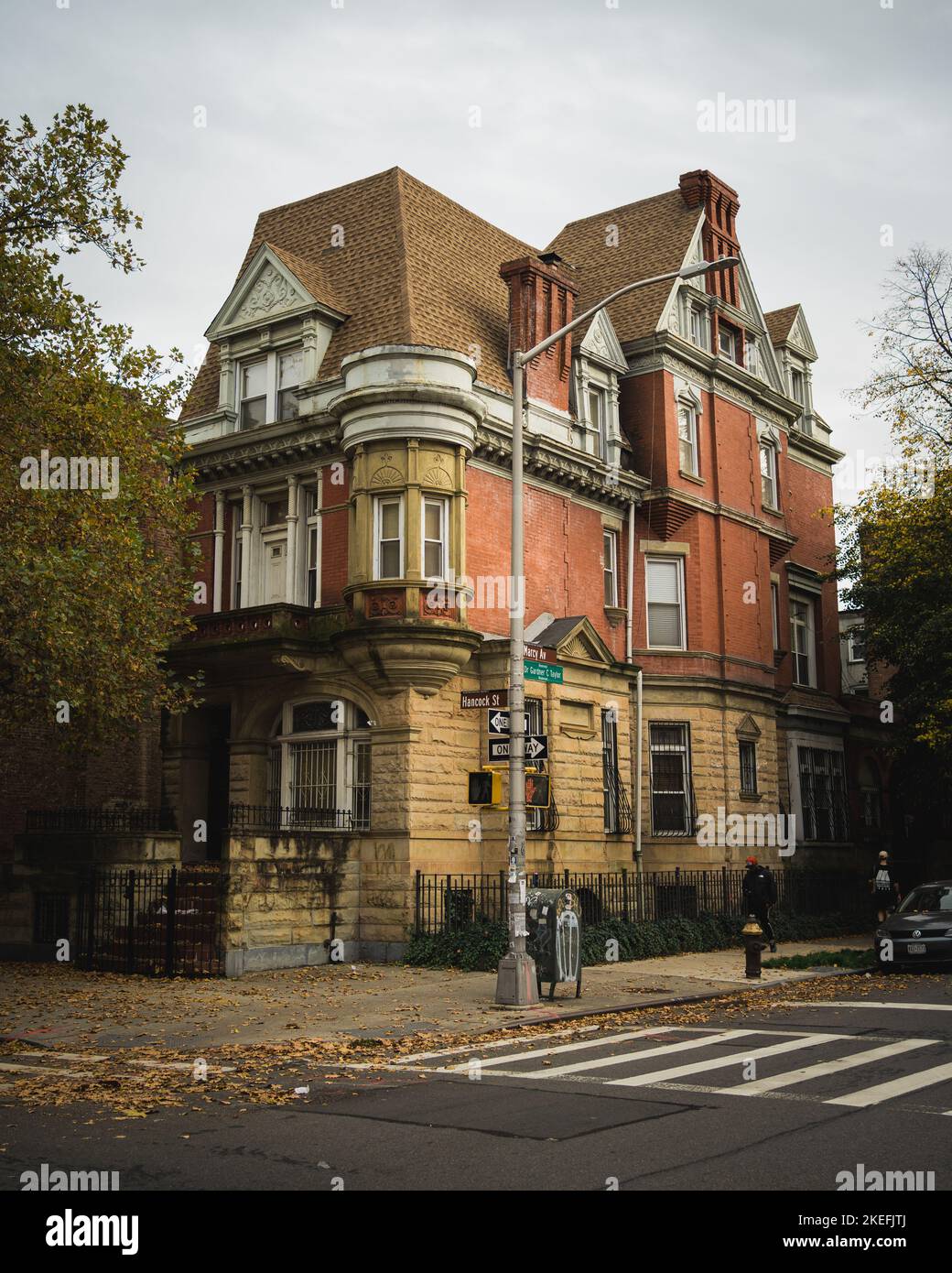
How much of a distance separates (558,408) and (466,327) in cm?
296

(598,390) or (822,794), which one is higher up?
(598,390)

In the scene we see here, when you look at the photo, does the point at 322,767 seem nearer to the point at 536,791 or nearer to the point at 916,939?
the point at 536,791

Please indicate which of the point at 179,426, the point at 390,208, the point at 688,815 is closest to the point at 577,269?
the point at 390,208

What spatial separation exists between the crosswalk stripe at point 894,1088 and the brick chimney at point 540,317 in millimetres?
19199

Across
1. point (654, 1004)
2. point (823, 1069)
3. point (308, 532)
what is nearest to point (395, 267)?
point (308, 532)

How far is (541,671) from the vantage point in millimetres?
17547

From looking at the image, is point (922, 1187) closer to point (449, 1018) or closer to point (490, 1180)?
point (490, 1180)

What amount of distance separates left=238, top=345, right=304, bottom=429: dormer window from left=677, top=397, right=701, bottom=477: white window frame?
1008 cm

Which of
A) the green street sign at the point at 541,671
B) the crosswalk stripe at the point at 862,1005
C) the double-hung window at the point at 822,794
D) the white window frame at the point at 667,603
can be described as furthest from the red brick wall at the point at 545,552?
the crosswalk stripe at the point at 862,1005

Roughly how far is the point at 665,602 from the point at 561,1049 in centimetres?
1909

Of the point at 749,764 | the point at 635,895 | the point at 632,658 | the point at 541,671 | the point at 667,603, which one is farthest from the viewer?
the point at 749,764

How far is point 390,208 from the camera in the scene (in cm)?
2908

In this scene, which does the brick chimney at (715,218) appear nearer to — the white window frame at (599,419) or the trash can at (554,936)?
the white window frame at (599,419)

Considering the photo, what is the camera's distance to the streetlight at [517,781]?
637 inches
